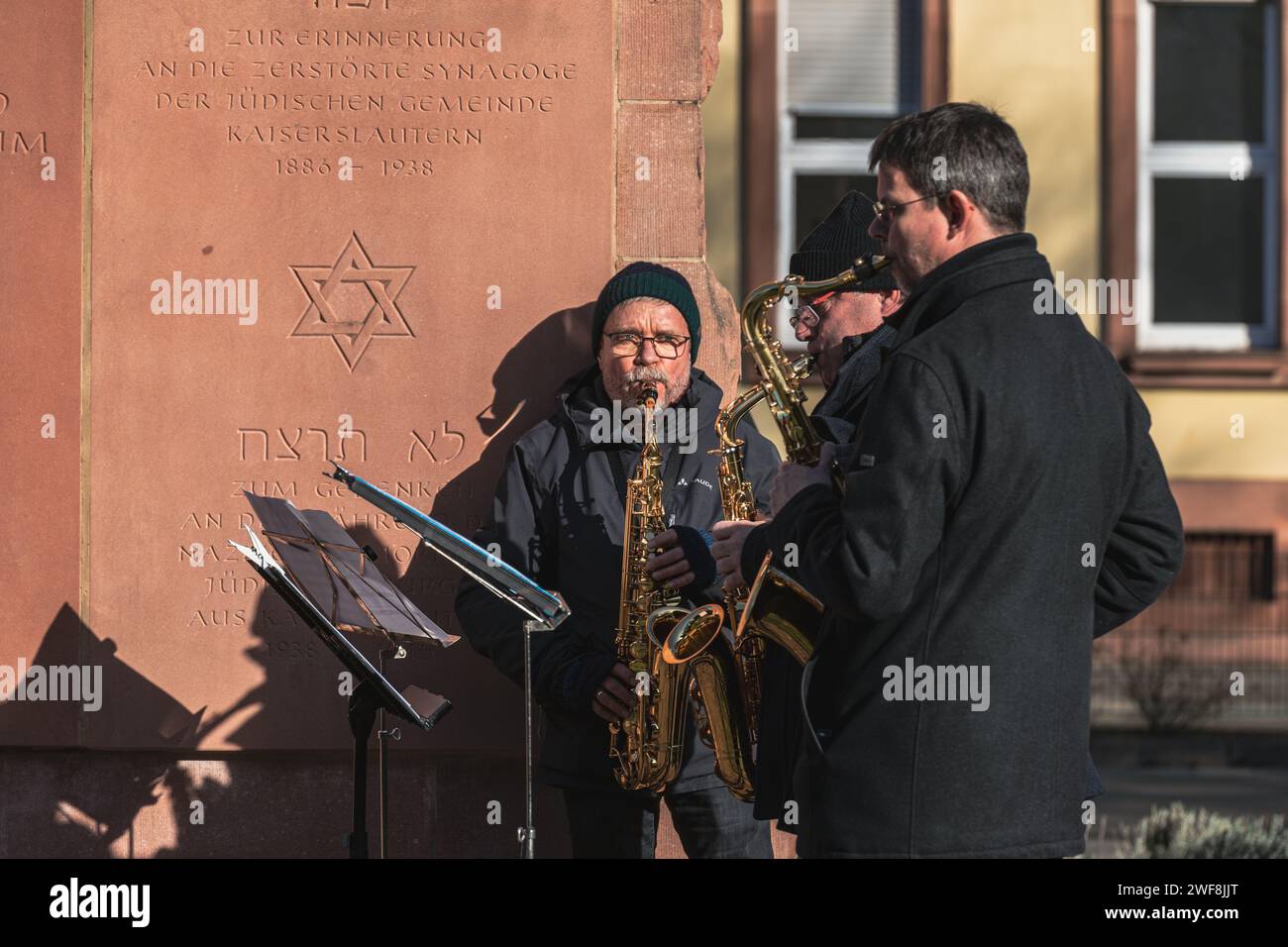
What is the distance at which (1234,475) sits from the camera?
13797 millimetres

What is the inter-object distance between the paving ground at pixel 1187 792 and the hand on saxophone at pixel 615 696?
187 inches

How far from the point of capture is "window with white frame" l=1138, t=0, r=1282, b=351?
1415 centimetres

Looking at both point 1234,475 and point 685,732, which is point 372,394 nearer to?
point 685,732

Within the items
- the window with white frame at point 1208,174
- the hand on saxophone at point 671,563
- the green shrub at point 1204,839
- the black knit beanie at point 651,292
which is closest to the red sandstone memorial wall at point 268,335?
the black knit beanie at point 651,292

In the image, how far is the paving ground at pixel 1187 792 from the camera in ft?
32.2

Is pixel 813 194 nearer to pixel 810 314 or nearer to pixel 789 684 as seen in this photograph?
pixel 810 314

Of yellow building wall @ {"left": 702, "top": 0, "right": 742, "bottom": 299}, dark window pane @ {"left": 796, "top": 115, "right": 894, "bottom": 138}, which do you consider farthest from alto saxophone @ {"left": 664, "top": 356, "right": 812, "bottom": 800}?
dark window pane @ {"left": 796, "top": 115, "right": 894, "bottom": 138}

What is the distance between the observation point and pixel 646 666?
4.86m

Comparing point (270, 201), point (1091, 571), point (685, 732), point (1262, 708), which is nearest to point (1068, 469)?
point (1091, 571)

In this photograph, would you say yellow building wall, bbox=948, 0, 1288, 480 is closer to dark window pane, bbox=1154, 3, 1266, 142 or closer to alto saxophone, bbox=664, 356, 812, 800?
dark window pane, bbox=1154, 3, 1266, 142

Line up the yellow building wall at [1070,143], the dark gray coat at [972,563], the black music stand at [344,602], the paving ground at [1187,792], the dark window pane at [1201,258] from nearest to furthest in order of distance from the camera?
the dark gray coat at [972,563] < the black music stand at [344,602] < the paving ground at [1187,792] < the yellow building wall at [1070,143] < the dark window pane at [1201,258]

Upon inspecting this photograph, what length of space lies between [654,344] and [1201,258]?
1039 centimetres

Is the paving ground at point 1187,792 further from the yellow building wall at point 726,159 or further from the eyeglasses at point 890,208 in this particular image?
the eyeglasses at point 890,208

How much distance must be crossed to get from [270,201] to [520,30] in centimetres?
98
